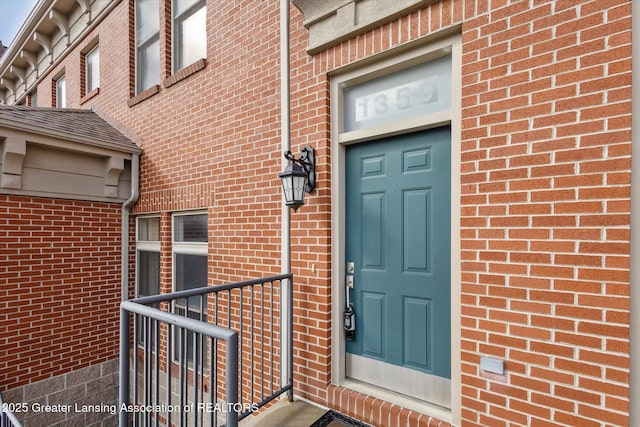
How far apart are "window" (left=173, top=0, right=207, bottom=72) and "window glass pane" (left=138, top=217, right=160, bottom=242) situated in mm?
2005

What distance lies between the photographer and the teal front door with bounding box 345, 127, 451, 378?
2109mm

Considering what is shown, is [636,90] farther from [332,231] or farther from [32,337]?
[32,337]

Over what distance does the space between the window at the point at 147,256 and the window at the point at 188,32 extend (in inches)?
82.4

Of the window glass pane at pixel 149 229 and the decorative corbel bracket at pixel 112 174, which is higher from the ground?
the decorative corbel bracket at pixel 112 174

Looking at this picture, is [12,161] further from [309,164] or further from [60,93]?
[60,93]

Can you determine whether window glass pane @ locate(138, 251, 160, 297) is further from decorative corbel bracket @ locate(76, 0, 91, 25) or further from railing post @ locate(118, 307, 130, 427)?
decorative corbel bracket @ locate(76, 0, 91, 25)

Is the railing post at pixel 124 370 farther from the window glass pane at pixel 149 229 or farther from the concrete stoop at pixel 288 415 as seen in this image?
the window glass pane at pixel 149 229

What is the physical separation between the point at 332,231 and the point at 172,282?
251 centimetres

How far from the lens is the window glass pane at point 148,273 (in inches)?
170

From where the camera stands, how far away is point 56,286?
3818 millimetres

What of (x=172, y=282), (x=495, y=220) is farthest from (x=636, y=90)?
(x=172, y=282)

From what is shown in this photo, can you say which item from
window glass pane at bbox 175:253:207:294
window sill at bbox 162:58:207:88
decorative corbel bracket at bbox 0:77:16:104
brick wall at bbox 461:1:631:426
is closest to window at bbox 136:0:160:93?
window sill at bbox 162:58:207:88

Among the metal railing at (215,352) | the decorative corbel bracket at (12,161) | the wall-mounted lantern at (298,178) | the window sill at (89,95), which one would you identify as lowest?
the metal railing at (215,352)

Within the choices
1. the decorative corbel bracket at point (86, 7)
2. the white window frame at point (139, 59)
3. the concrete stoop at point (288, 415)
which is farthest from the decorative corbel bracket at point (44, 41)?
the concrete stoop at point (288, 415)
